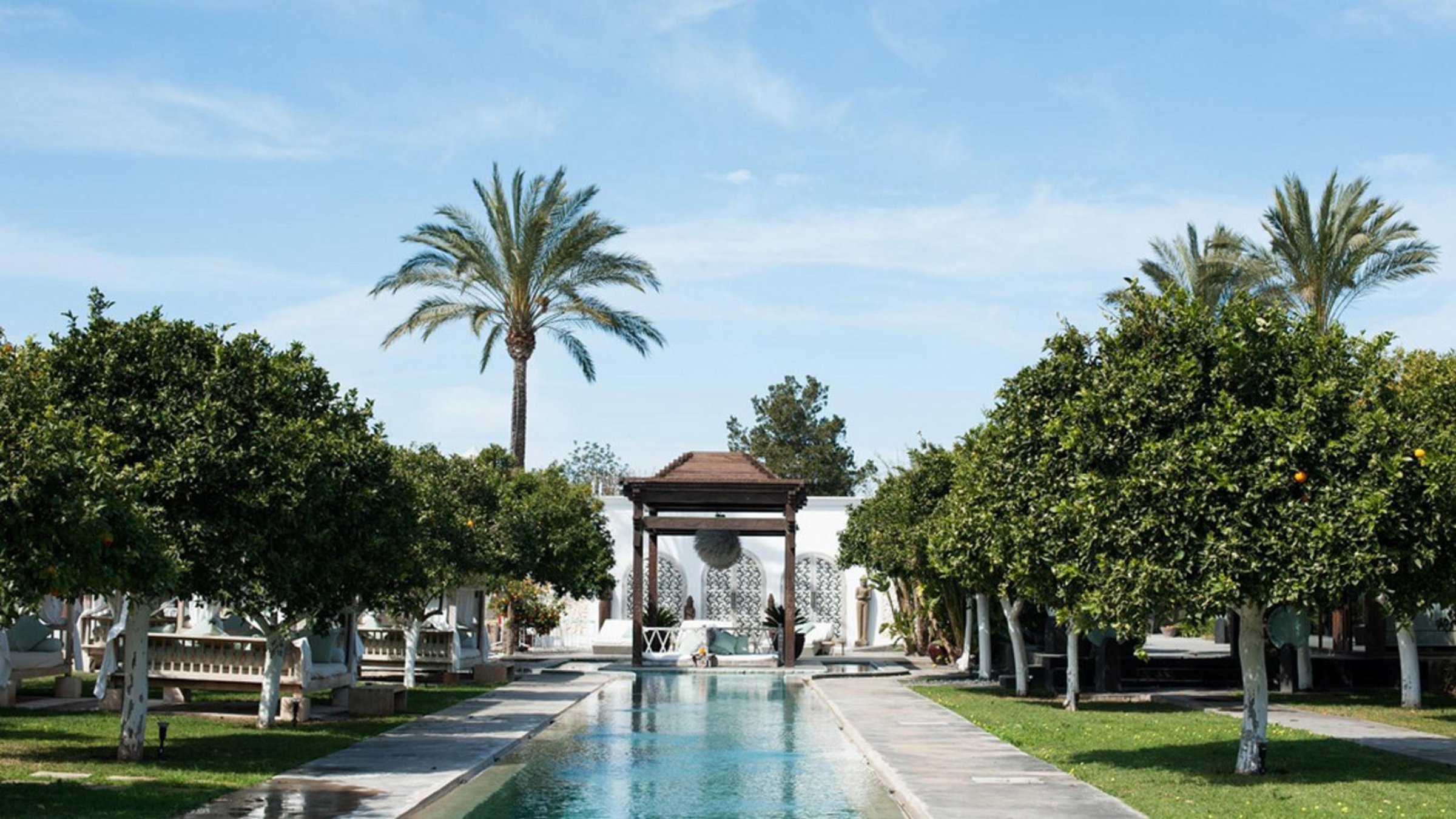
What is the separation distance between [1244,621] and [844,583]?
35.1 m

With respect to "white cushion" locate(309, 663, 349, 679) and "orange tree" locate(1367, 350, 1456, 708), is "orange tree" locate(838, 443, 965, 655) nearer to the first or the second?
"white cushion" locate(309, 663, 349, 679)

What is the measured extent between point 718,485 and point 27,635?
1709 centimetres

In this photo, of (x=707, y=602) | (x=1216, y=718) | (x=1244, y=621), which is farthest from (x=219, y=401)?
(x=707, y=602)

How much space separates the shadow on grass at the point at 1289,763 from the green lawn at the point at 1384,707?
285 centimetres

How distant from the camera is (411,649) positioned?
26.1 metres

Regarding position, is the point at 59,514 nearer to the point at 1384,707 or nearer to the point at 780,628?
the point at 1384,707

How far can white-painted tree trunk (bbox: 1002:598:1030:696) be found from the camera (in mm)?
24922

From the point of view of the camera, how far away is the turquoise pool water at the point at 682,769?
43.0 ft

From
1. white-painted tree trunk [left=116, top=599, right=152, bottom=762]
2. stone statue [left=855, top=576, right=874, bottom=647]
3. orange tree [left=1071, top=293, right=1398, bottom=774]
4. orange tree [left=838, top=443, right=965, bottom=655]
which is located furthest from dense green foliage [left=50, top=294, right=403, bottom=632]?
stone statue [left=855, top=576, right=874, bottom=647]

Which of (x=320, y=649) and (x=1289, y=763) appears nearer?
(x=1289, y=763)

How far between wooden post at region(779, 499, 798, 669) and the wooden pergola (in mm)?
14

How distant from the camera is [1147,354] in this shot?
14.4 meters

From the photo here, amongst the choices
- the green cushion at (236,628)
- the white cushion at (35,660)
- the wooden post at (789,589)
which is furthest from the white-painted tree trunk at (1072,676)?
the white cushion at (35,660)

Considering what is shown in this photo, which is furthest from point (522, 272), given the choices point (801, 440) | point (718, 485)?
point (801, 440)
